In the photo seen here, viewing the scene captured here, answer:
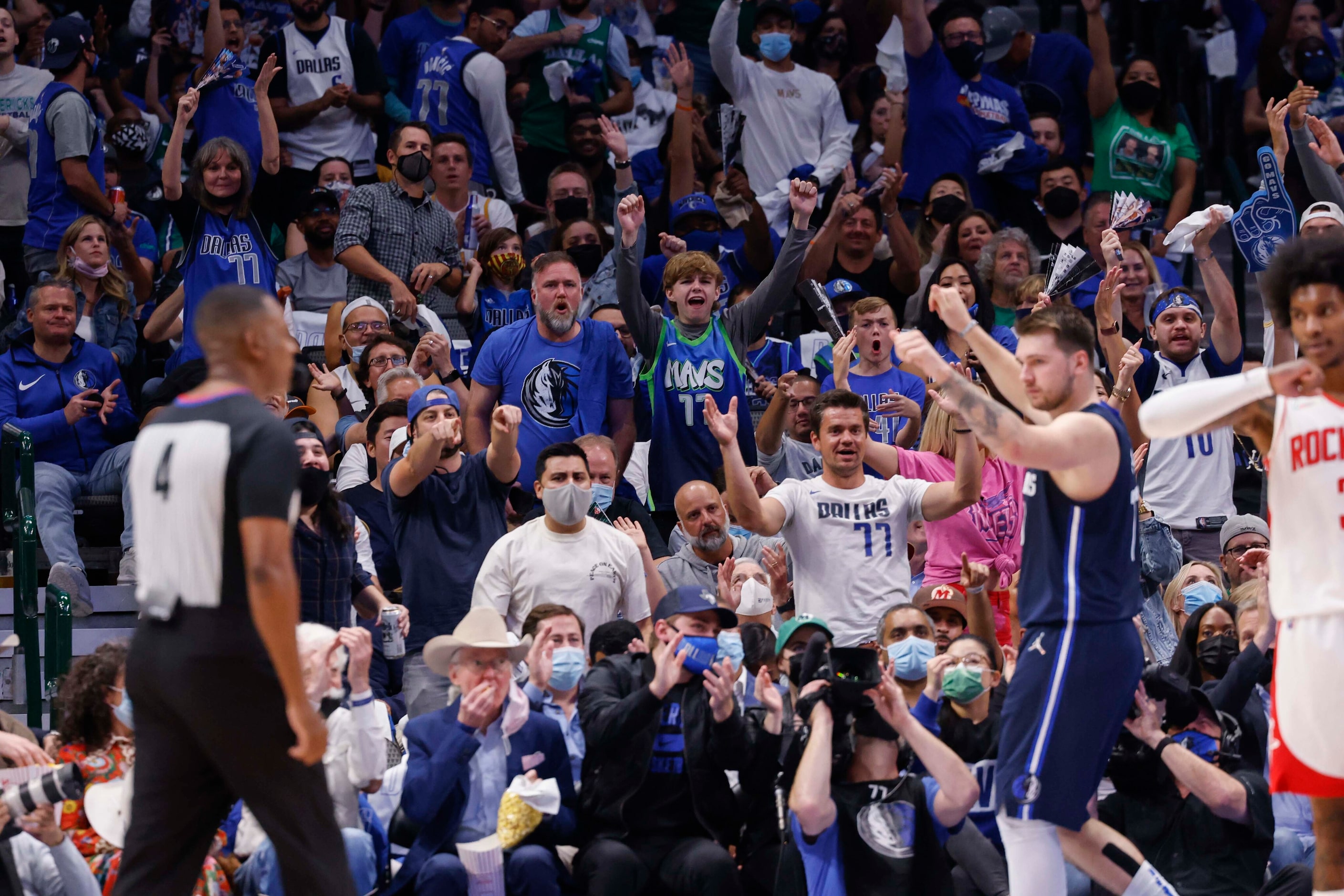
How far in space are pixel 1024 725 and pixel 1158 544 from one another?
369 cm

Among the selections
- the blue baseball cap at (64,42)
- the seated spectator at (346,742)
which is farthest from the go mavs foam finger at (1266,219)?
the blue baseball cap at (64,42)

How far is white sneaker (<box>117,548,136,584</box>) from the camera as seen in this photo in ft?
27.4

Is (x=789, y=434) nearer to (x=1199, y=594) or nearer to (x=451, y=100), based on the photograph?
(x=1199, y=594)

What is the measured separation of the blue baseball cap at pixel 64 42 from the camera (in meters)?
10.6

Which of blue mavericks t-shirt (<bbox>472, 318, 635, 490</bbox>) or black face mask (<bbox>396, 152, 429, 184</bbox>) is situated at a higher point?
black face mask (<bbox>396, 152, 429, 184</bbox>)

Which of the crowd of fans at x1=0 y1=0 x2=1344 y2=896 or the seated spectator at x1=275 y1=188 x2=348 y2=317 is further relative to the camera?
the seated spectator at x1=275 y1=188 x2=348 y2=317

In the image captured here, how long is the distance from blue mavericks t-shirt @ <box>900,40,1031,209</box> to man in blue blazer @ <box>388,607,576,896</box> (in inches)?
267

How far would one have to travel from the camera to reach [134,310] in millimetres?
10211

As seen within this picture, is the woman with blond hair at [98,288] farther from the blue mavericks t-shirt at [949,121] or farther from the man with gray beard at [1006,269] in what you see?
the blue mavericks t-shirt at [949,121]

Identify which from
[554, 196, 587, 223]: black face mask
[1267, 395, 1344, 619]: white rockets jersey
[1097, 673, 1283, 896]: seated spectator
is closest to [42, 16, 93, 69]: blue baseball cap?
[554, 196, 587, 223]: black face mask

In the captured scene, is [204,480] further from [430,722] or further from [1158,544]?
[1158,544]

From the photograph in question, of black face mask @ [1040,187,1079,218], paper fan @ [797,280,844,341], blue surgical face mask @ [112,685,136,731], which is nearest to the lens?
blue surgical face mask @ [112,685,136,731]

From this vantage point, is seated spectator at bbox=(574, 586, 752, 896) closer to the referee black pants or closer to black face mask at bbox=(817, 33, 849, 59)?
the referee black pants

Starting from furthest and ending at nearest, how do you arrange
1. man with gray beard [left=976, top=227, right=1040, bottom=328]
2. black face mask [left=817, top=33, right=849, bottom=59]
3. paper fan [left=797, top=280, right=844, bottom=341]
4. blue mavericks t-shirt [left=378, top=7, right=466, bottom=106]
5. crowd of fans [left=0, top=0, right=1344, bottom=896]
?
black face mask [left=817, top=33, right=849, bottom=59] < blue mavericks t-shirt [left=378, top=7, right=466, bottom=106] < man with gray beard [left=976, top=227, right=1040, bottom=328] < paper fan [left=797, top=280, right=844, bottom=341] < crowd of fans [left=0, top=0, right=1344, bottom=896]
